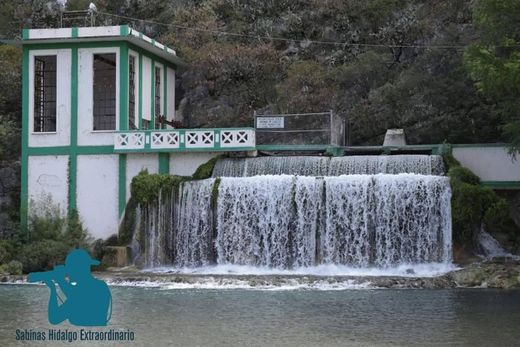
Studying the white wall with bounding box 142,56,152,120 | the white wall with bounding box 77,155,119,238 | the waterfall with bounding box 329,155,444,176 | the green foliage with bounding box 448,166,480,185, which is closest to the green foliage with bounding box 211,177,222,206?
the waterfall with bounding box 329,155,444,176

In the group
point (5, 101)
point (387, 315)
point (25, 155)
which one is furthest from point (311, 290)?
point (5, 101)

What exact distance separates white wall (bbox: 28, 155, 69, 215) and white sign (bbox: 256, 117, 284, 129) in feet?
23.5

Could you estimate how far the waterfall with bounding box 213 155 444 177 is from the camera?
24.8 meters

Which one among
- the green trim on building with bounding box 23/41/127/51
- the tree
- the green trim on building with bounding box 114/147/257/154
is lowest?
the green trim on building with bounding box 114/147/257/154

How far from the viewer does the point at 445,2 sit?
3397 cm

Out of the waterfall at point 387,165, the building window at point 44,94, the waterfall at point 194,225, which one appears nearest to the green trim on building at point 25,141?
the building window at point 44,94

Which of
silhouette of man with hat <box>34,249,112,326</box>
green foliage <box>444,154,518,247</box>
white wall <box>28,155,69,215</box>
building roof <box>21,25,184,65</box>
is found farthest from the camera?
white wall <box>28,155,69,215</box>

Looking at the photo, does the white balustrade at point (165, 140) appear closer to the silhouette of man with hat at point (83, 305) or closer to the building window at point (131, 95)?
the building window at point (131, 95)

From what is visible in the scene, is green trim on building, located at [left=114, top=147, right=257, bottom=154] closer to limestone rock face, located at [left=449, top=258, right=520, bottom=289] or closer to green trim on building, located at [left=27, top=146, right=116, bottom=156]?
green trim on building, located at [left=27, top=146, right=116, bottom=156]

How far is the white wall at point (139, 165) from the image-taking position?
2775 centimetres

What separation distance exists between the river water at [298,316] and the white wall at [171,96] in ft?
47.6

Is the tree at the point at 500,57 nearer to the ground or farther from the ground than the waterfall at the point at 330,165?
farther from the ground

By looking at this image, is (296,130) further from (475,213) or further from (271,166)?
(475,213)

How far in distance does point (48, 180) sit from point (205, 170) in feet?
20.1
